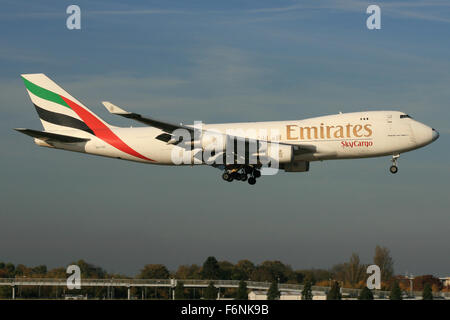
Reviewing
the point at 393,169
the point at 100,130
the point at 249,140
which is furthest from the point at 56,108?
the point at 393,169

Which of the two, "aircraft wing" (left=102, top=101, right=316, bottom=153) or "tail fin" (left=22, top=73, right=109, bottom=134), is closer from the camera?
"aircraft wing" (left=102, top=101, right=316, bottom=153)

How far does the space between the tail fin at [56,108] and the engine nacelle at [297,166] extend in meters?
15.7

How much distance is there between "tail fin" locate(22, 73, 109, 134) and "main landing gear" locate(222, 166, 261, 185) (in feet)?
37.2

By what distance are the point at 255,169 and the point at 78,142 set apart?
1505 centimetres

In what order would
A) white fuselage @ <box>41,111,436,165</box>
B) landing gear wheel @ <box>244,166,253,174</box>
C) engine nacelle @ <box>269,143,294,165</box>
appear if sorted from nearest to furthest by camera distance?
1. white fuselage @ <box>41,111,436,165</box>
2. engine nacelle @ <box>269,143,294,165</box>
3. landing gear wheel @ <box>244,166,253,174</box>

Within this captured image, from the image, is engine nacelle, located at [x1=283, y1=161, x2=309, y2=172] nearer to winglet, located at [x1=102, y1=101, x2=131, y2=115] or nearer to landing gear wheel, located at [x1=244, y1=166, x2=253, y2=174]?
landing gear wheel, located at [x1=244, y1=166, x2=253, y2=174]

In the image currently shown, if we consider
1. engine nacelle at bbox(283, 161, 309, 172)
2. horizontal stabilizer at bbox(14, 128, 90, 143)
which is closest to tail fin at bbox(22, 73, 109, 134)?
horizontal stabilizer at bbox(14, 128, 90, 143)

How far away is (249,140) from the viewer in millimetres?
50094

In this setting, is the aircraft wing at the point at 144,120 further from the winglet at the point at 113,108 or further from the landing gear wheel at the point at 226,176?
the landing gear wheel at the point at 226,176

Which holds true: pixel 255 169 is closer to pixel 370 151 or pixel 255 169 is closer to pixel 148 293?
pixel 370 151

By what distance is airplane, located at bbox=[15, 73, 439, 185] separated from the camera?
49.9 meters

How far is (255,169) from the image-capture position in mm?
54656

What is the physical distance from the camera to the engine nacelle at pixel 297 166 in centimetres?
5419
